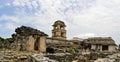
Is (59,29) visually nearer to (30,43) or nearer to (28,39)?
(30,43)

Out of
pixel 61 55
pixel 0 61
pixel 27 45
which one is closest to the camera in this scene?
pixel 61 55

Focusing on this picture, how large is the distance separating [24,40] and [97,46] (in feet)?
89.3

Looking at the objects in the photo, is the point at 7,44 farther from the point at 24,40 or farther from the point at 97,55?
the point at 97,55

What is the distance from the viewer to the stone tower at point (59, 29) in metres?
56.4

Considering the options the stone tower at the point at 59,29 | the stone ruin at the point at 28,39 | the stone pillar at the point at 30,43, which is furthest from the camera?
the stone tower at the point at 59,29

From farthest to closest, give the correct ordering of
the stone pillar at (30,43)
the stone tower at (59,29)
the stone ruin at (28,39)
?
the stone tower at (59,29) < the stone pillar at (30,43) < the stone ruin at (28,39)

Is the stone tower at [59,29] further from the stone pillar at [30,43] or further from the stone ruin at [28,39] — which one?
the stone pillar at [30,43]

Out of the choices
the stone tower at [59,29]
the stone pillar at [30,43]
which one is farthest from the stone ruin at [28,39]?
the stone tower at [59,29]

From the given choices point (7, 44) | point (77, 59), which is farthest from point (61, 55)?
point (7, 44)

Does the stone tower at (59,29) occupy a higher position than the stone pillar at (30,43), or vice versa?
the stone tower at (59,29)

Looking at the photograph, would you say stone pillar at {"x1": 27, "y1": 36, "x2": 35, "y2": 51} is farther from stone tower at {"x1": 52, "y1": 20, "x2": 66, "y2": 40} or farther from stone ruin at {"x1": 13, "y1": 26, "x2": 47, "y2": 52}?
stone tower at {"x1": 52, "y1": 20, "x2": 66, "y2": 40}

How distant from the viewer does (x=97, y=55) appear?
41.0ft

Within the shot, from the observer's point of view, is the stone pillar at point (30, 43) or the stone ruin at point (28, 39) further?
the stone pillar at point (30, 43)

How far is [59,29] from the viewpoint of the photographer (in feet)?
186
